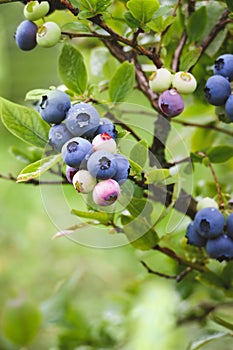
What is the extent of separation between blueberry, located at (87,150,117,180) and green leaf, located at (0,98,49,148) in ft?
0.62

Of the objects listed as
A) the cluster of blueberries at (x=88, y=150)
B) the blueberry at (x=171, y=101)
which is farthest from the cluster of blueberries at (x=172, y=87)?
the cluster of blueberries at (x=88, y=150)

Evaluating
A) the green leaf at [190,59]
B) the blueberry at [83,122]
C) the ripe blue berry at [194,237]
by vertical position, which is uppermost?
the green leaf at [190,59]

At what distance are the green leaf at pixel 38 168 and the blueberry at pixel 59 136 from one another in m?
0.01

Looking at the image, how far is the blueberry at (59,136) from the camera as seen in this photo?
0.68 m

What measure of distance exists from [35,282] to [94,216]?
1659mm

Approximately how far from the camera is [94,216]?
84 cm

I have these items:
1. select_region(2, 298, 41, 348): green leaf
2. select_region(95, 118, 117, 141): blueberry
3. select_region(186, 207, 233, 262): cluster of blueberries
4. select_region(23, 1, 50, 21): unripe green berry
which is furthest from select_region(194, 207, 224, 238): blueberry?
select_region(2, 298, 41, 348): green leaf

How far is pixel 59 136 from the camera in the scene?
68cm

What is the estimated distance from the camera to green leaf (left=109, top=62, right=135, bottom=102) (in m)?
0.86

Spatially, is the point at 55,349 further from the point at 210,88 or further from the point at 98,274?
the point at 98,274

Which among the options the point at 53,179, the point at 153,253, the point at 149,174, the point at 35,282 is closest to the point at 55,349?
the point at 153,253

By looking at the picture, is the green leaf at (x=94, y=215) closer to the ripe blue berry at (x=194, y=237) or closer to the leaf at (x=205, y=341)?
the ripe blue berry at (x=194, y=237)

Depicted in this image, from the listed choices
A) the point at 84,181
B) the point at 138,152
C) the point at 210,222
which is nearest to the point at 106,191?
the point at 84,181

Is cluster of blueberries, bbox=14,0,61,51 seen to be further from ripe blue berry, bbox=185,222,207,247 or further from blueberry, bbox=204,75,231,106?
ripe blue berry, bbox=185,222,207,247
